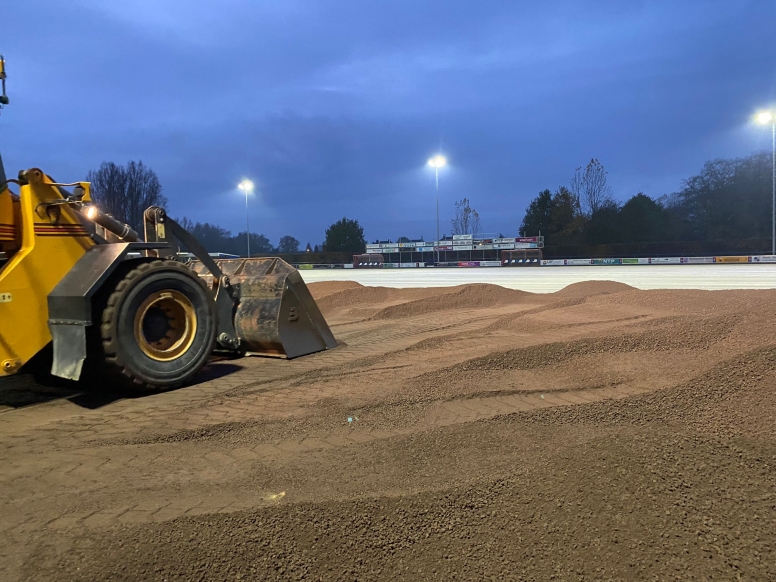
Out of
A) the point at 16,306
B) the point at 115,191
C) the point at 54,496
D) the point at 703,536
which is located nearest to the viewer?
the point at 703,536

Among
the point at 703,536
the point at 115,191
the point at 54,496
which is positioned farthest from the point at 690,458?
the point at 115,191

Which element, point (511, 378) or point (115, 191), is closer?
point (511, 378)

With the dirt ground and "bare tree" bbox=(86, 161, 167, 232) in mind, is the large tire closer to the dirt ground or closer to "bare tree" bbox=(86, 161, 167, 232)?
the dirt ground

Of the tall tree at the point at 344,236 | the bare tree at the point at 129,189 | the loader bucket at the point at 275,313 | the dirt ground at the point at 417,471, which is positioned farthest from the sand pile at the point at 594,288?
the tall tree at the point at 344,236

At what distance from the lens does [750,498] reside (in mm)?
2643

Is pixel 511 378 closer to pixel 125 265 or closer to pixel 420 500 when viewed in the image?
pixel 420 500

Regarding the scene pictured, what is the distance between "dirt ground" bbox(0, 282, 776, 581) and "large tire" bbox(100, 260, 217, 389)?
0.28 meters

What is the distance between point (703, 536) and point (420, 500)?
1.31 meters

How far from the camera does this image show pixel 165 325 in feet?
17.8

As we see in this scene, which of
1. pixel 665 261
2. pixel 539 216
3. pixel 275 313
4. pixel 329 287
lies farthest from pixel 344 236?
pixel 275 313

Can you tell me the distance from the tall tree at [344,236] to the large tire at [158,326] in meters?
61.7

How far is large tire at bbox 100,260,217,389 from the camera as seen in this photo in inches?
188

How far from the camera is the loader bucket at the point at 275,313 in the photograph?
6832 mm

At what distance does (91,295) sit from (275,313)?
8.35ft
